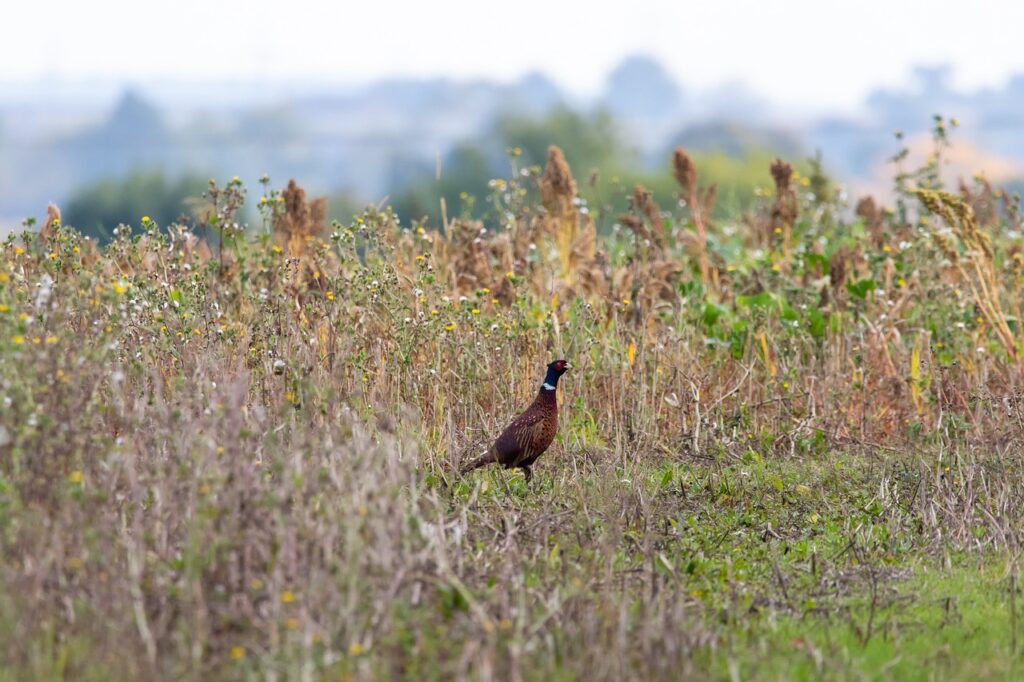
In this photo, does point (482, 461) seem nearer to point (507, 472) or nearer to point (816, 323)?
point (507, 472)

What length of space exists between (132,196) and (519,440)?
63.8 metres

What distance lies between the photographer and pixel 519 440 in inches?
285

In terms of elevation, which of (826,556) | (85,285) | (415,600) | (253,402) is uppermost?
(85,285)

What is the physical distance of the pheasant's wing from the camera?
23.7 feet

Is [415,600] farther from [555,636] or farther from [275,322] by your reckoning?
[275,322]

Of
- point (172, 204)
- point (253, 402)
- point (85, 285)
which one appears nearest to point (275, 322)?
point (253, 402)

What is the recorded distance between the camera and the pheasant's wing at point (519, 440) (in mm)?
7223

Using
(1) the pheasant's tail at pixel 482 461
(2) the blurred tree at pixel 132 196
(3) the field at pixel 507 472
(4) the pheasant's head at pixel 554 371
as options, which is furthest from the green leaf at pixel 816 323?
(2) the blurred tree at pixel 132 196

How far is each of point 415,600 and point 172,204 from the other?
6438cm

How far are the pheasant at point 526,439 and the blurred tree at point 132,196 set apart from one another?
56088 mm

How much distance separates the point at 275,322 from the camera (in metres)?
8.09

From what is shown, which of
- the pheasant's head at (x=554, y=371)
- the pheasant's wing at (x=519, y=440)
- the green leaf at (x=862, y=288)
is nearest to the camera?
the pheasant's wing at (x=519, y=440)

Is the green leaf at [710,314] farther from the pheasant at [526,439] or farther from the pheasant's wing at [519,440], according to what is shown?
the pheasant's wing at [519,440]

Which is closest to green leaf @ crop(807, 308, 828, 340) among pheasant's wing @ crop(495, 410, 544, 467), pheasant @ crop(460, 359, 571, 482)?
pheasant @ crop(460, 359, 571, 482)
